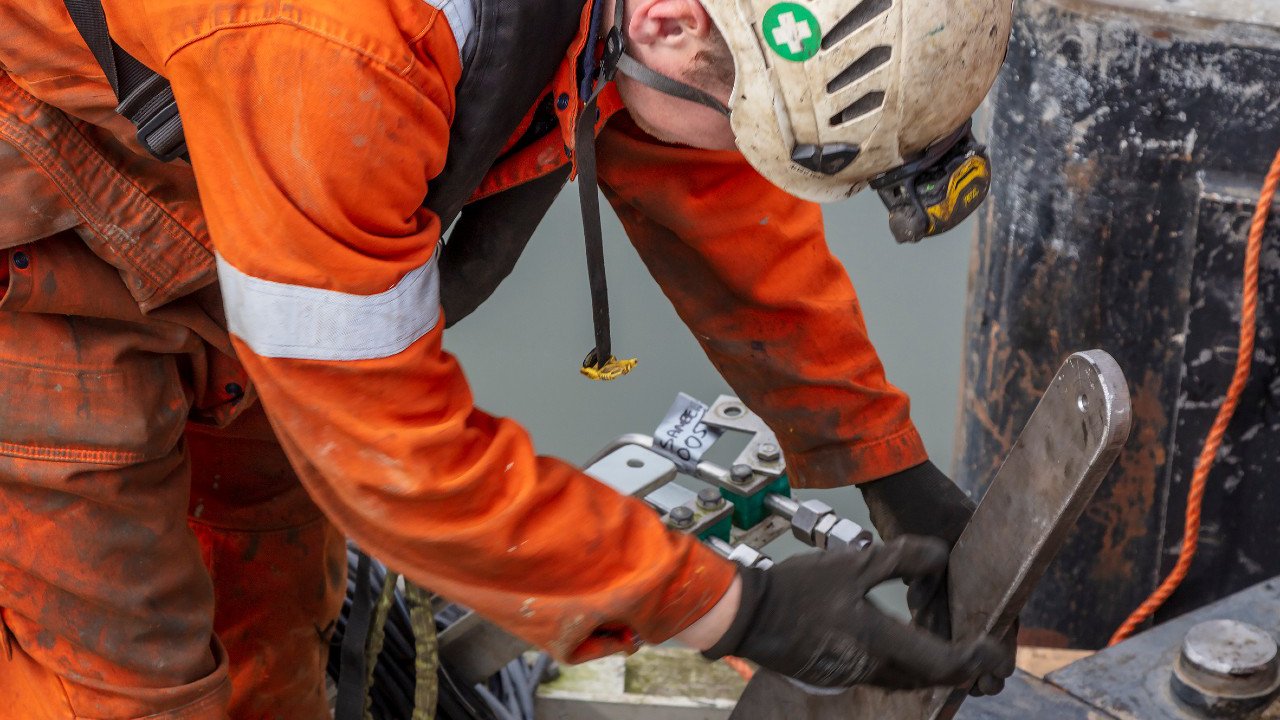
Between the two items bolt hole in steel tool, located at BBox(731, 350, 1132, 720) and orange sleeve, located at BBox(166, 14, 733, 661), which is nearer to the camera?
orange sleeve, located at BBox(166, 14, 733, 661)

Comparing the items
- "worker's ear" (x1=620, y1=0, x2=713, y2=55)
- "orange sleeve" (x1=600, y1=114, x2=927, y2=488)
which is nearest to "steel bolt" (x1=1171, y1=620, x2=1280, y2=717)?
"orange sleeve" (x1=600, y1=114, x2=927, y2=488)

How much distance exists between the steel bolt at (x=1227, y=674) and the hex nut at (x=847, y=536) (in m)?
0.48

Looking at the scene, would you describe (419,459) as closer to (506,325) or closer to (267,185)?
(267,185)

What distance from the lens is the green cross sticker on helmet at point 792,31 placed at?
130cm

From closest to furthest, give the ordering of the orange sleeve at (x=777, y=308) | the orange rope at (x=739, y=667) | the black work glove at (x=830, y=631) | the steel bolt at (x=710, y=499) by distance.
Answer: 1. the black work glove at (x=830, y=631)
2. the orange sleeve at (x=777, y=308)
3. the steel bolt at (x=710, y=499)
4. the orange rope at (x=739, y=667)

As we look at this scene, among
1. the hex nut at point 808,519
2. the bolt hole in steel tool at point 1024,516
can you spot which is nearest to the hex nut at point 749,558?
the hex nut at point 808,519

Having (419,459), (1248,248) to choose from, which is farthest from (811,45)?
(1248,248)

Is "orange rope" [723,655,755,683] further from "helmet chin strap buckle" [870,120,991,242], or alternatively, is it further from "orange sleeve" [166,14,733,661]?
"helmet chin strap buckle" [870,120,991,242]

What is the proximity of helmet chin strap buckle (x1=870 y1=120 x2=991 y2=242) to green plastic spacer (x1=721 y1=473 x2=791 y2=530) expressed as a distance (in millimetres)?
827

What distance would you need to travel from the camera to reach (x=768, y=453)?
229cm

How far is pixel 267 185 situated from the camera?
1256 mm

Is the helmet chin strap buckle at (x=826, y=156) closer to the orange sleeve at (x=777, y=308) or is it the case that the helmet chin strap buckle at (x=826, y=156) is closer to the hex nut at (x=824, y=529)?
the orange sleeve at (x=777, y=308)

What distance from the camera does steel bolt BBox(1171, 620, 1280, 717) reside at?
1645 millimetres

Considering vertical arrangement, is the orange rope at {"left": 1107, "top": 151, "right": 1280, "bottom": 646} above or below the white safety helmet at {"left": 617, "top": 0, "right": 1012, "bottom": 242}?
below
